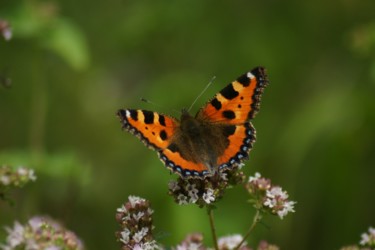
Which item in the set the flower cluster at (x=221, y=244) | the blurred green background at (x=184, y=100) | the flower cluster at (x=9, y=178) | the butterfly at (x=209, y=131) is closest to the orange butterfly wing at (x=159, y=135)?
the butterfly at (x=209, y=131)

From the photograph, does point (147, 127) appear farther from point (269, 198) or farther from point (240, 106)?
point (269, 198)

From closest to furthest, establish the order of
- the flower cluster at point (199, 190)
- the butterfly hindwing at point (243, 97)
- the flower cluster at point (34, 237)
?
the flower cluster at point (34, 237)
the flower cluster at point (199, 190)
the butterfly hindwing at point (243, 97)

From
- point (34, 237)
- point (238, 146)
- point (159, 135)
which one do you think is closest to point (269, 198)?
point (238, 146)

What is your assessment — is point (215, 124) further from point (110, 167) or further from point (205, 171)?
point (110, 167)

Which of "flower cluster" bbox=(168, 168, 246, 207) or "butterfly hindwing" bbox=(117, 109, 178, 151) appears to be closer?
"flower cluster" bbox=(168, 168, 246, 207)

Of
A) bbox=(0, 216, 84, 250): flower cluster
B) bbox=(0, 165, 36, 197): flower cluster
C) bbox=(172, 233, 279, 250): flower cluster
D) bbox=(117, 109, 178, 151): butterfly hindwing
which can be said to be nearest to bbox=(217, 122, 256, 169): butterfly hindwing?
bbox=(117, 109, 178, 151): butterfly hindwing

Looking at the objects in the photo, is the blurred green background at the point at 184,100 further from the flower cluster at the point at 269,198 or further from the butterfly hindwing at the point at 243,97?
the flower cluster at the point at 269,198

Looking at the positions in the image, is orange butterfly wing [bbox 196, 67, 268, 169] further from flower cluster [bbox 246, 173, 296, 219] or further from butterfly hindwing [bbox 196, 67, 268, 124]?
flower cluster [bbox 246, 173, 296, 219]
